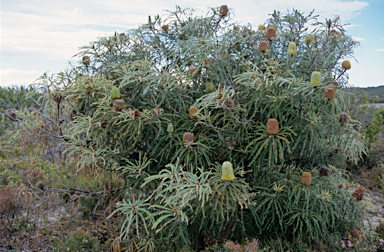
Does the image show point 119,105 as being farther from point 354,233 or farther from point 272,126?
point 354,233

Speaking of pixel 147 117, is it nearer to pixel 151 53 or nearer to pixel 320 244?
pixel 151 53

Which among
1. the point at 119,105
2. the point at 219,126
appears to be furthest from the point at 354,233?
the point at 119,105

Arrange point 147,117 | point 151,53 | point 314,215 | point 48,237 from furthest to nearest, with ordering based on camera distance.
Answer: point 48,237
point 151,53
point 314,215
point 147,117

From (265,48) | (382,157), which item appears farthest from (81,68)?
(382,157)

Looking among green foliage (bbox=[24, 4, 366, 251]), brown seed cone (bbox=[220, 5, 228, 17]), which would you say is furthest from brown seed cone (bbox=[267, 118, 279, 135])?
brown seed cone (bbox=[220, 5, 228, 17])

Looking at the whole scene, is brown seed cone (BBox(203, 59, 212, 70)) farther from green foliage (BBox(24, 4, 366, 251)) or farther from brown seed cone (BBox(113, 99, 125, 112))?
brown seed cone (BBox(113, 99, 125, 112))

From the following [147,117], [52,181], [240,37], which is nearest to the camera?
[147,117]

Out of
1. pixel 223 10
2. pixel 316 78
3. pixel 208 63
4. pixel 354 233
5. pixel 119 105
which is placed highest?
pixel 223 10

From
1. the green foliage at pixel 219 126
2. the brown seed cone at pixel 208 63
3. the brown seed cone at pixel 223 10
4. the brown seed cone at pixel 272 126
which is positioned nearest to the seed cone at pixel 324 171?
the green foliage at pixel 219 126

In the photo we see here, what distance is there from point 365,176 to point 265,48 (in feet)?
16.9

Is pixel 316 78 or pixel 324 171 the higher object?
pixel 316 78

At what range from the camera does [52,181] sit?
190 inches

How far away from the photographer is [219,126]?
2.46 metres

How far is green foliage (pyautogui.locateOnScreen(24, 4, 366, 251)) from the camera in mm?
2094
